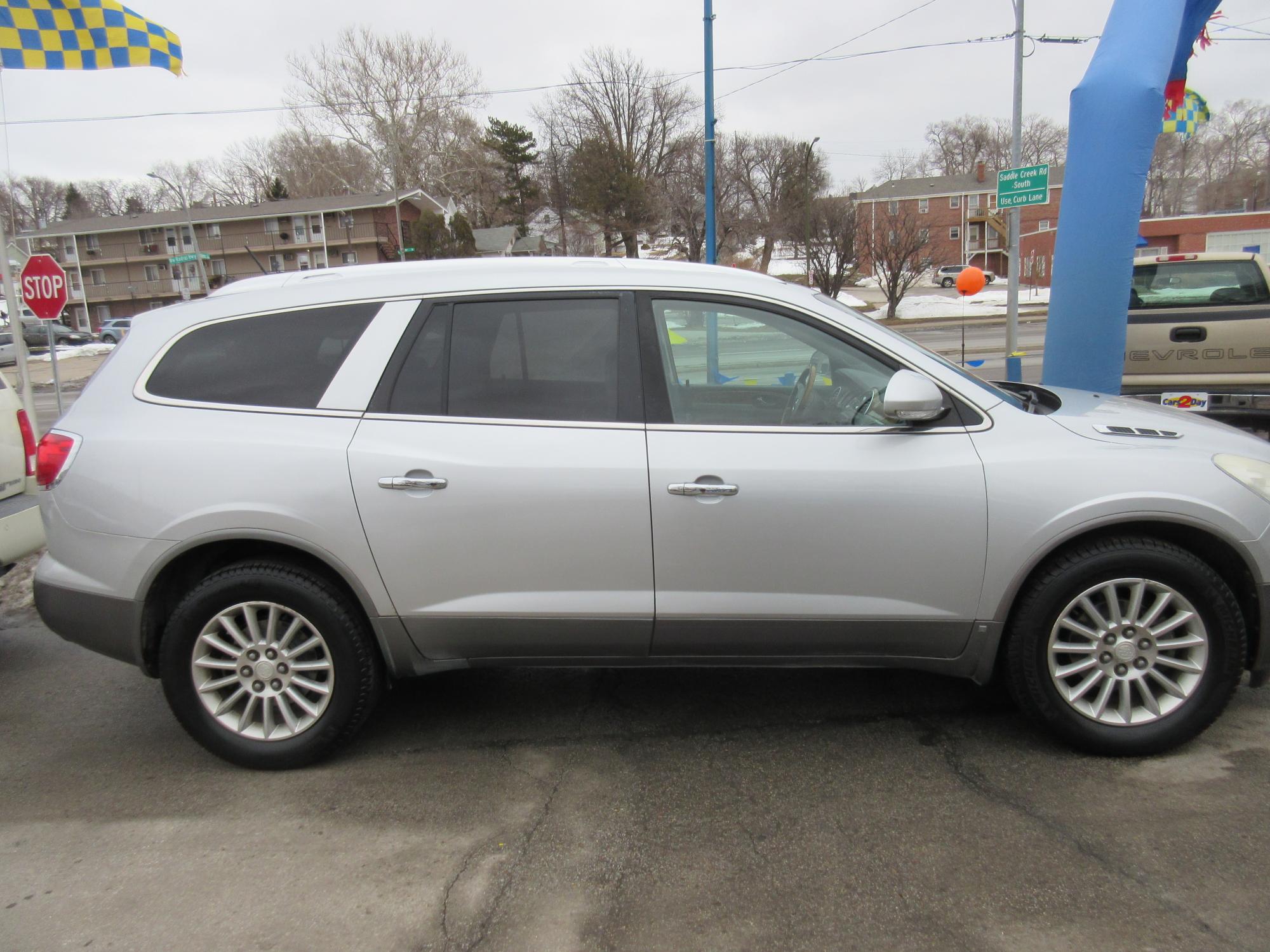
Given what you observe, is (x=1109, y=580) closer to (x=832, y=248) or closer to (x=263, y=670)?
(x=263, y=670)

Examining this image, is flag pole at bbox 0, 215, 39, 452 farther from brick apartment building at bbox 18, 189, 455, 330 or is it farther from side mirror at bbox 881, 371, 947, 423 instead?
brick apartment building at bbox 18, 189, 455, 330

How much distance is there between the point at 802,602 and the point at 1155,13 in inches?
249

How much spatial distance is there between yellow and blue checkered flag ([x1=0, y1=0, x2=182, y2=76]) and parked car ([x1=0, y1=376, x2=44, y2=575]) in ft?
15.1

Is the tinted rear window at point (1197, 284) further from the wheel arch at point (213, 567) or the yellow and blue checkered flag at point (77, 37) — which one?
the yellow and blue checkered flag at point (77, 37)

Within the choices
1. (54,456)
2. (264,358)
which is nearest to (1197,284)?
(264,358)

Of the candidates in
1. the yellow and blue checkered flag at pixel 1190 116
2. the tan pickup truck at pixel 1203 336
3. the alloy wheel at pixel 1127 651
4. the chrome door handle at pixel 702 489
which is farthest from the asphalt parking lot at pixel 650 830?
the yellow and blue checkered flag at pixel 1190 116

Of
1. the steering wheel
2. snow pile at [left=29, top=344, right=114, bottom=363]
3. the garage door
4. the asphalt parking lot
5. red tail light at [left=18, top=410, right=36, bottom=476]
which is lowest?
snow pile at [left=29, top=344, right=114, bottom=363]

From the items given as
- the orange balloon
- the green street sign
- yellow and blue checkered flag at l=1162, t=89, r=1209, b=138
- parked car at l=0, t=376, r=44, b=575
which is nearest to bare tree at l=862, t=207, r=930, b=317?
the green street sign

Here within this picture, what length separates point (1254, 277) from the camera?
8.14 m

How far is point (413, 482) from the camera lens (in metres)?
3.15

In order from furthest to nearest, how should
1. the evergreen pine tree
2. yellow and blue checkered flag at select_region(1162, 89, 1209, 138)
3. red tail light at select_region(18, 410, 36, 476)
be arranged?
the evergreen pine tree
yellow and blue checkered flag at select_region(1162, 89, 1209, 138)
red tail light at select_region(18, 410, 36, 476)

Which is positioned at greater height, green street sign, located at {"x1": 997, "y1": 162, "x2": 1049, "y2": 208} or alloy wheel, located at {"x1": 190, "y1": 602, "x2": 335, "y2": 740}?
green street sign, located at {"x1": 997, "y1": 162, "x2": 1049, "y2": 208}

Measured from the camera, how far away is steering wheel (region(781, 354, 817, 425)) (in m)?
3.30

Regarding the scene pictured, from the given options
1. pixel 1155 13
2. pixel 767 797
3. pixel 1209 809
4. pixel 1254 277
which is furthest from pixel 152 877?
pixel 1254 277
